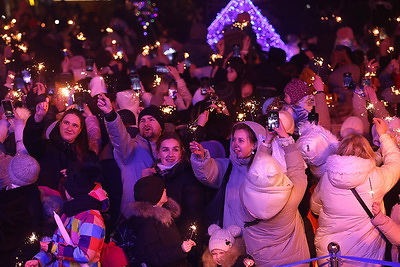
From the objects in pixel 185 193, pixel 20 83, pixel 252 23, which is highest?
pixel 252 23

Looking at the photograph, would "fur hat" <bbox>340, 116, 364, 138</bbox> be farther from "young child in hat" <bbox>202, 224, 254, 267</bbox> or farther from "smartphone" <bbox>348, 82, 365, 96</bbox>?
"young child in hat" <bbox>202, 224, 254, 267</bbox>

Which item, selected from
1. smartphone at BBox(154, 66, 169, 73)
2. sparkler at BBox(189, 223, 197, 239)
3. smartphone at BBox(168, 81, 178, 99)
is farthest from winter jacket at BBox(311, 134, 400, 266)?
smartphone at BBox(154, 66, 169, 73)

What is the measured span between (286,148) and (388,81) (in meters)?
4.19

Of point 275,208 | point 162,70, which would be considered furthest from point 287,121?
point 162,70

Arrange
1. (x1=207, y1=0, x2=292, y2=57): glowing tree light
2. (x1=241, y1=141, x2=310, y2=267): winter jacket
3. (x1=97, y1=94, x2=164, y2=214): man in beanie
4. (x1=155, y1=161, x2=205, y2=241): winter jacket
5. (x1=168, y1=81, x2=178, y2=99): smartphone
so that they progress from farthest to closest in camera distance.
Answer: (x1=207, y1=0, x2=292, y2=57): glowing tree light, (x1=168, y1=81, x2=178, y2=99): smartphone, (x1=97, y1=94, x2=164, y2=214): man in beanie, (x1=155, y1=161, x2=205, y2=241): winter jacket, (x1=241, y1=141, x2=310, y2=267): winter jacket

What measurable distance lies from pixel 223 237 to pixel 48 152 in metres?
2.24

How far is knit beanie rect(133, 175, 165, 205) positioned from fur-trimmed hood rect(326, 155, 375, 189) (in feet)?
4.59

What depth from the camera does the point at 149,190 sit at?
5031mm

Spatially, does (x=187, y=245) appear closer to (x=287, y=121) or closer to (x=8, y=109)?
(x=287, y=121)

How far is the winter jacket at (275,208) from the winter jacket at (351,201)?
9.7 inches

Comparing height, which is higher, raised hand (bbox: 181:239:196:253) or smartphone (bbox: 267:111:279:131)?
smartphone (bbox: 267:111:279:131)

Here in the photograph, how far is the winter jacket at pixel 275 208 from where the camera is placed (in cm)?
454

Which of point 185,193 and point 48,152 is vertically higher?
point 48,152

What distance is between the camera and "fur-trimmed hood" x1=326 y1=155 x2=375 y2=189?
4.95m
